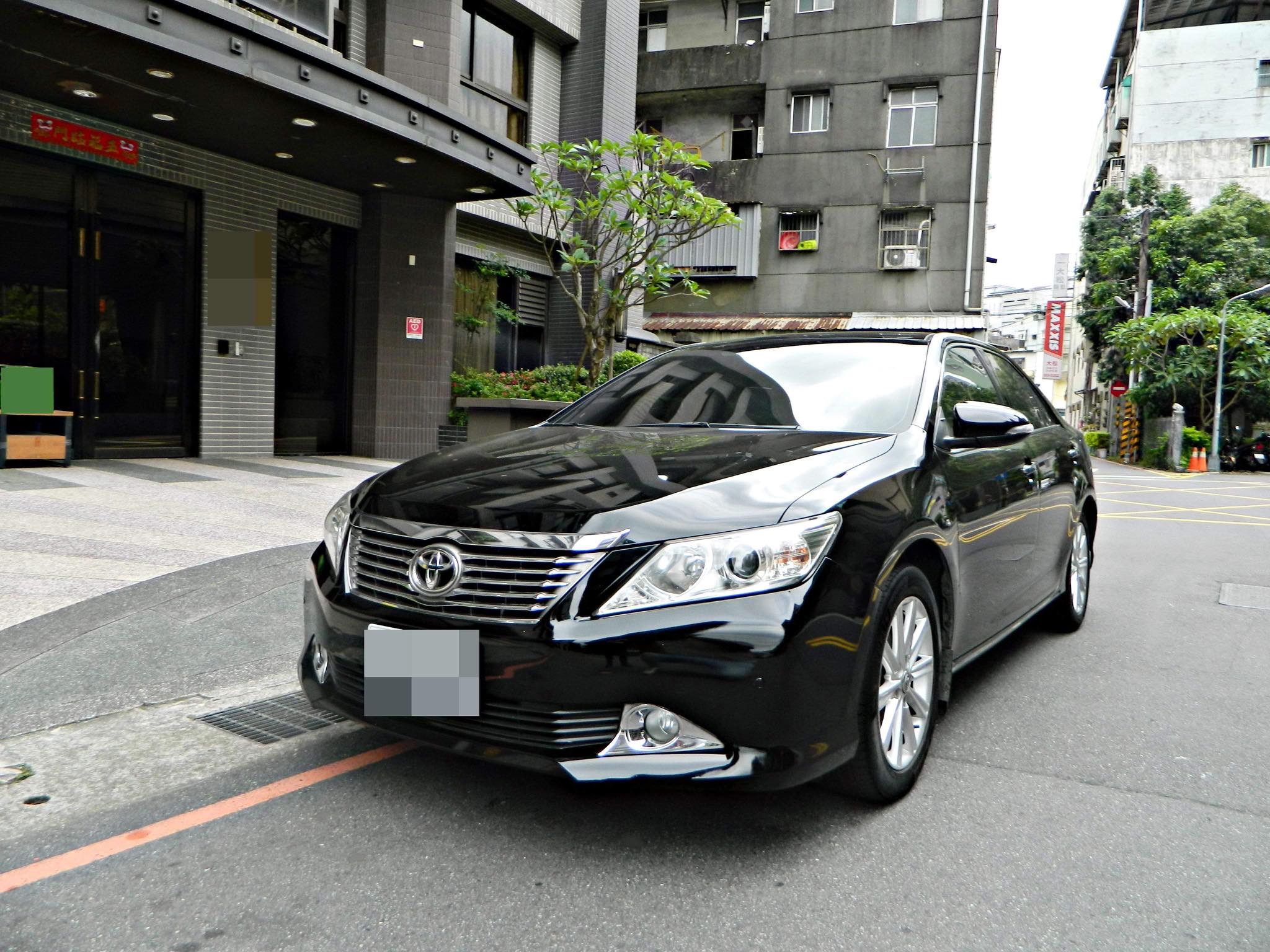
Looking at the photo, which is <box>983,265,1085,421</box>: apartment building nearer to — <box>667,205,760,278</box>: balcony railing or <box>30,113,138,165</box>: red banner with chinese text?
<box>667,205,760,278</box>: balcony railing

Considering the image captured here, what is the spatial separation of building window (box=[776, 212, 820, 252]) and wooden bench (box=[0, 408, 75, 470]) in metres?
19.2

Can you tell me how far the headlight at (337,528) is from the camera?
121 inches

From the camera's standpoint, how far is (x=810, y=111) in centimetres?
2555

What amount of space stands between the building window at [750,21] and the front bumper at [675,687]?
26.5 meters

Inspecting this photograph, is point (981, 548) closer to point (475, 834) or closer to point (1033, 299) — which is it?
point (475, 834)

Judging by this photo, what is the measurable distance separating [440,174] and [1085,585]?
30.8ft

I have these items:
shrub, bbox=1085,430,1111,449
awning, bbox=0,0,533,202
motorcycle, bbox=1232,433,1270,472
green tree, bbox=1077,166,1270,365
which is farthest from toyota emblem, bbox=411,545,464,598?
shrub, bbox=1085,430,1111,449

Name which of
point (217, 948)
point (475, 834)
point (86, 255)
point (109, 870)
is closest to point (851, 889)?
point (475, 834)

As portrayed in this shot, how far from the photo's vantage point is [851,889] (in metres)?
2.48

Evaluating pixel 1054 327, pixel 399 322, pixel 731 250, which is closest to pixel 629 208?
pixel 399 322

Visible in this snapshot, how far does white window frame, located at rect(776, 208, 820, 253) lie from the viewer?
25.6m

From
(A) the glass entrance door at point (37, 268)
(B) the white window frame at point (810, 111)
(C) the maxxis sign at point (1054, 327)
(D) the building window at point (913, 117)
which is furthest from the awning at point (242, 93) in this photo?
(C) the maxxis sign at point (1054, 327)

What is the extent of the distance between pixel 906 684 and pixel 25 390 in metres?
9.28

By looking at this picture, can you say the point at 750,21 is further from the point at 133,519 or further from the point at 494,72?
the point at 133,519
